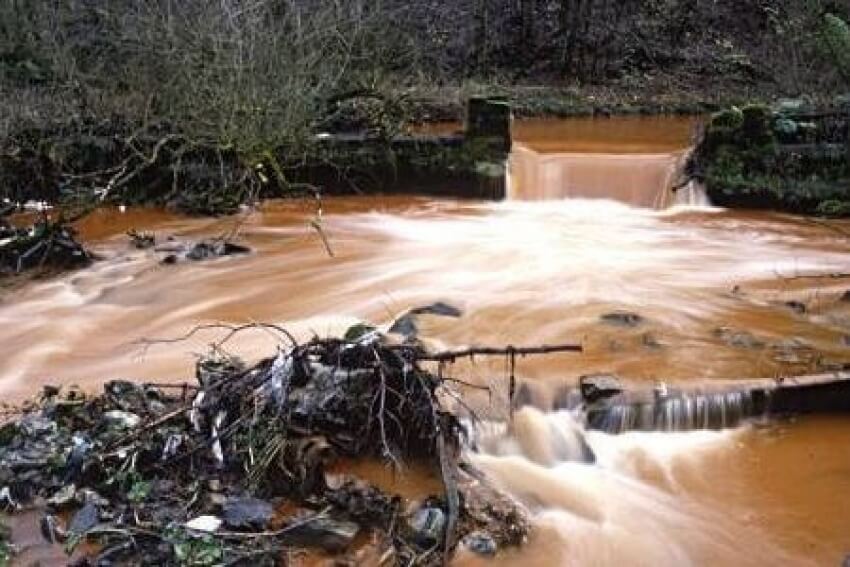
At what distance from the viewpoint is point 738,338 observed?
25.1 feet

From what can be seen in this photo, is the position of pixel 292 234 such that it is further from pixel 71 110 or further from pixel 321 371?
pixel 321 371

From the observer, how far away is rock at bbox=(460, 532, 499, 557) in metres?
4.79

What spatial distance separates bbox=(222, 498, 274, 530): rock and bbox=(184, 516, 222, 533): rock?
0.06 meters

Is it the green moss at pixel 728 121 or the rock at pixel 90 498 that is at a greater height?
the green moss at pixel 728 121

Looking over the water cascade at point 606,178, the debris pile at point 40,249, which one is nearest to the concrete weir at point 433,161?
the water cascade at point 606,178

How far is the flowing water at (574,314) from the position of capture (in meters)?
5.39

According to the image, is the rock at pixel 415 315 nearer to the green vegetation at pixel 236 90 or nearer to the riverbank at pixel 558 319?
the riverbank at pixel 558 319

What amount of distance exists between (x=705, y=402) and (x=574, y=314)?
6.95 ft

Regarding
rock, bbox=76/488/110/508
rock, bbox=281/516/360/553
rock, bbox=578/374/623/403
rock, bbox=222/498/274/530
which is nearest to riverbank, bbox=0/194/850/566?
rock, bbox=578/374/623/403

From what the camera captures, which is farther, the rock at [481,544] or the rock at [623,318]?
the rock at [623,318]

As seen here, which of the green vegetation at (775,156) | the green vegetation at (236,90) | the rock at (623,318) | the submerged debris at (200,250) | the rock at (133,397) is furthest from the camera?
the green vegetation at (775,156)

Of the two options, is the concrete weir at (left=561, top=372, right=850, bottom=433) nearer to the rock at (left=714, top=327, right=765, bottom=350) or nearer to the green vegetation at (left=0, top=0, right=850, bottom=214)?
the rock at (left=714, top=327, right=765, bottom=350)

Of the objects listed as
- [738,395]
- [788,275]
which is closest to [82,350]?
[738,395]

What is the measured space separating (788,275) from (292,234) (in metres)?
5.55
